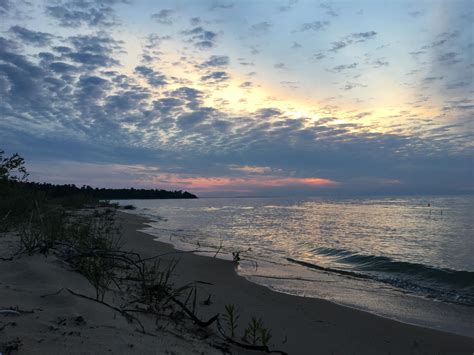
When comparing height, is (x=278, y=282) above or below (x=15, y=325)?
below

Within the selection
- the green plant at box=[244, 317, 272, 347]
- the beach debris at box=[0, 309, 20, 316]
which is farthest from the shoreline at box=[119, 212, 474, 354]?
the beach debris at box=[0, 309, 20, 316]

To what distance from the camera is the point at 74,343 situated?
2.57 m

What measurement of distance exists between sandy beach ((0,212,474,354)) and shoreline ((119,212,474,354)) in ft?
0.04

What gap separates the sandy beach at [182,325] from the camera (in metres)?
2.67

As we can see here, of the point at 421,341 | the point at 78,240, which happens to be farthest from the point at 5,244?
the point at 421,341

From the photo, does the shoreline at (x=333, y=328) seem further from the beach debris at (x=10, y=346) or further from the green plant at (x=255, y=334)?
the beach debris at (x=10, y=346)

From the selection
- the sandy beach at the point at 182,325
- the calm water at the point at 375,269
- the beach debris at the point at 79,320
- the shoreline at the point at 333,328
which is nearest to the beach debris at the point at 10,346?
the sandy beach at the point at 182,325

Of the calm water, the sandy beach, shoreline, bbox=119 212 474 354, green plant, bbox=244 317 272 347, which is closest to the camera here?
the sandy beach

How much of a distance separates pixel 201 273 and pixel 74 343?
6.25 m

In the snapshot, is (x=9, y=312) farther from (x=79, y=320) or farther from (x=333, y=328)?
(x=333, y=328)

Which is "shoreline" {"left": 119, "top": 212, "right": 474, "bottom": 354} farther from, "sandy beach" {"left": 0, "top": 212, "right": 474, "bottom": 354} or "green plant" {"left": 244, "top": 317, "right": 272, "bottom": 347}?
"green plant" {"left": 244, "top": 317, "right": 272, "bottom": 347}

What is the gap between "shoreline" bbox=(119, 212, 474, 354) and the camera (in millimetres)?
4637

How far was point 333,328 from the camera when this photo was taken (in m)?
5.25

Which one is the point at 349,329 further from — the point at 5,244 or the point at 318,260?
the point at 318,260
